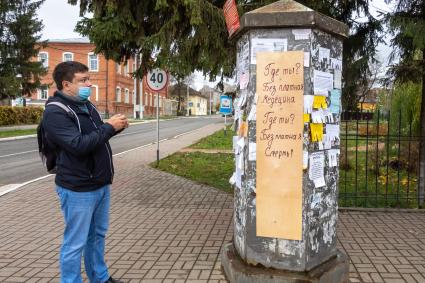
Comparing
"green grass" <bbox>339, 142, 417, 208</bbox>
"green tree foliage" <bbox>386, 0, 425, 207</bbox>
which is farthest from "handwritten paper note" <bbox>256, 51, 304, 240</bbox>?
"green grass" <bbox>339, 142, 417, 208</bbox>

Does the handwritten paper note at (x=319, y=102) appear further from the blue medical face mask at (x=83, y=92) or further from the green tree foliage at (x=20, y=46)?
the green tree foliage at (x=20, y=46)

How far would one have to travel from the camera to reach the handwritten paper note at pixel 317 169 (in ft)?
13.7

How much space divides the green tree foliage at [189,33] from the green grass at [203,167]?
9.40 feet

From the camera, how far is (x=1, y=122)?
3553 cm

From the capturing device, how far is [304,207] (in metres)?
4.15

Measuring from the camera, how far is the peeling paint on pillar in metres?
4.12

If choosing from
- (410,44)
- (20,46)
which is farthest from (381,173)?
(20,46)

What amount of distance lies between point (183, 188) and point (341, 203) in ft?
10.7

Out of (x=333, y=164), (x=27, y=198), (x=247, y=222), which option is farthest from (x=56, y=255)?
(x=27, y=198)

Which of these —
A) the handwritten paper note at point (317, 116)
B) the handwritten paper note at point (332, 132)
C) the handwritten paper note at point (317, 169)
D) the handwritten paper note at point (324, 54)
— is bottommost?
the handwritten paper note at point (317, 169)

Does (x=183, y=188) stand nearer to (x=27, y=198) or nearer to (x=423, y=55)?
(x=27, y=198)

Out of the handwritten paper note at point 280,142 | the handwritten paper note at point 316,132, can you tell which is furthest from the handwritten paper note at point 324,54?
the handwritten paper note at point 316,132

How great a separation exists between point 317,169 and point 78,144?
2.02 m

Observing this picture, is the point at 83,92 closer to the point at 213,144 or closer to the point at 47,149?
the point at 47,149
